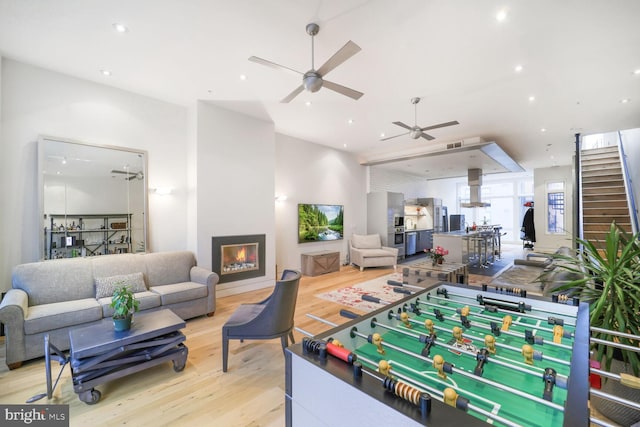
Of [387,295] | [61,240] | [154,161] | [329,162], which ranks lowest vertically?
[387,295]

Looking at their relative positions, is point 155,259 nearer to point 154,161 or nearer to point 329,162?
point 154,161

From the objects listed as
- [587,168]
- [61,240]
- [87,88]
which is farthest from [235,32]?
[587,168]

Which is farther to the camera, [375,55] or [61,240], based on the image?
[61,240]

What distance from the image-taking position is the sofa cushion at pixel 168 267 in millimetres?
3881

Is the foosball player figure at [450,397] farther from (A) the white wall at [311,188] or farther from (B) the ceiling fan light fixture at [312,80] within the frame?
(A) the white wall at [311,188]

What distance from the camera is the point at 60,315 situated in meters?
2.72

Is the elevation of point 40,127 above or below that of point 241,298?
above

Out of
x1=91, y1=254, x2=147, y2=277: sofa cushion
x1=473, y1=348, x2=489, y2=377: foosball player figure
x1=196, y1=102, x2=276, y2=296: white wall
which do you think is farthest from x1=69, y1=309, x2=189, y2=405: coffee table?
x1=473, y1=348, x2=489, y2=377: foosball player figure

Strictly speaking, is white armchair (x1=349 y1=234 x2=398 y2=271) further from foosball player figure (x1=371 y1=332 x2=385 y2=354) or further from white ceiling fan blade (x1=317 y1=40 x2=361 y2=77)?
foosball player figure (x1=371 y1=332 x2=385 y2=354)

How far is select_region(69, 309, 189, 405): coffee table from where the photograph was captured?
208cm

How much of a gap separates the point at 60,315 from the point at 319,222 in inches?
200

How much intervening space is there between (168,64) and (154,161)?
1.69 meters

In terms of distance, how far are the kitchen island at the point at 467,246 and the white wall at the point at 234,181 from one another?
15.6 ft

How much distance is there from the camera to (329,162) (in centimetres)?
734
